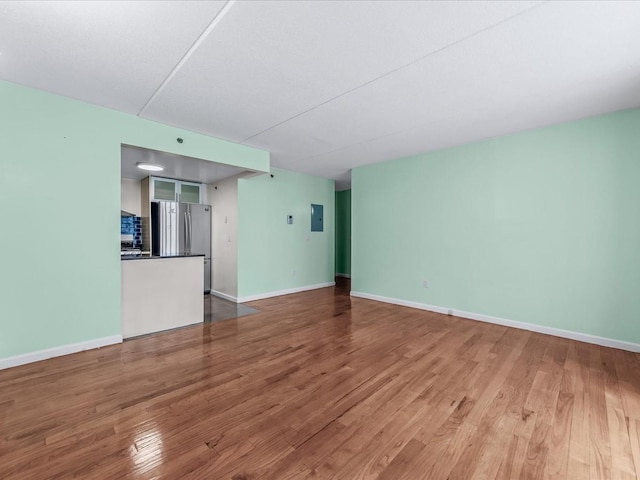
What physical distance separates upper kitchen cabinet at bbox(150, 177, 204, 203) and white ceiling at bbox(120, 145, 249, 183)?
0.13 metres

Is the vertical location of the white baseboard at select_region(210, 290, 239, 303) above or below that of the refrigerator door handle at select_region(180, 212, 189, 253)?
below

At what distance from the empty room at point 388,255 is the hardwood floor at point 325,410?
0.02 m

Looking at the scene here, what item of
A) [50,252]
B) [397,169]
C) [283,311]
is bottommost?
[283,311]

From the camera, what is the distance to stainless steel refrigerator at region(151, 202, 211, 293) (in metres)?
5.17

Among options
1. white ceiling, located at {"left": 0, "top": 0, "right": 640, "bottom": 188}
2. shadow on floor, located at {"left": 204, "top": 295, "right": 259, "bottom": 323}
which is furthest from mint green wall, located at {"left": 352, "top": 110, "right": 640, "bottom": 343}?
shadow on floor, located at {"left": 204, "top": 295, "right": 259, "bottom": 323}

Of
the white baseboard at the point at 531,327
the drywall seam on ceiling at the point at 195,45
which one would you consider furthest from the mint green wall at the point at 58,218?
the white baseboard at the point at 531,327

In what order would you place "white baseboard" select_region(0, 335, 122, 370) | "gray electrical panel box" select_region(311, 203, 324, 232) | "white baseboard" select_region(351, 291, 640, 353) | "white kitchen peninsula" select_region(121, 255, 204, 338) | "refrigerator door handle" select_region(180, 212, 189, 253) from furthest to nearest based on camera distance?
"gray electrical panel box" select_region(311, 203, 324, 232) → "refrigerator door handle" select_region(180, 212, 189, 253) → "white kitchen peninsula" select_region(121, 255, 204, 338) → "white baseboard" select_region(351, 291, 640, 353) → "white baseboard" select_region(0, 335, 122, 370)

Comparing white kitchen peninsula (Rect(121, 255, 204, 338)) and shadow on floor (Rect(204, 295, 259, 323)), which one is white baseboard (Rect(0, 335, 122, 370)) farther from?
shadow on floor (Rect(204, 295, 259, 323))

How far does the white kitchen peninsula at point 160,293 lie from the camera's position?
3250 mm

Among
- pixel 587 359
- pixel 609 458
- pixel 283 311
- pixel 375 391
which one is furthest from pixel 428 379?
→ pixel 283 311

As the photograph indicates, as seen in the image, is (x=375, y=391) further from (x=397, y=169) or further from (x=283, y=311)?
(x=397, y=169)

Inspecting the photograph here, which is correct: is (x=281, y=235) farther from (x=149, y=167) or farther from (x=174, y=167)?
(x=149, y=167)

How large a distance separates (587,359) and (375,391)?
2278 mm

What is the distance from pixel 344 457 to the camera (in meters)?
1.49
